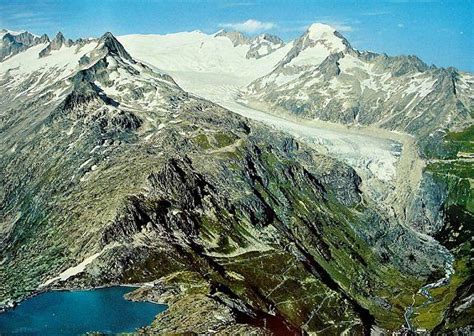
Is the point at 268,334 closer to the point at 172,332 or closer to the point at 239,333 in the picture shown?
the point at 239,333

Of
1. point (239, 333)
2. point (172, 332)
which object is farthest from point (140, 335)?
point (239, 333)

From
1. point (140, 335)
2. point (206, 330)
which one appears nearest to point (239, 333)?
point (206, 330)

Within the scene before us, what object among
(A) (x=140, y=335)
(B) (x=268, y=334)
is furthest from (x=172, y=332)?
(B) (x=268, y=334)

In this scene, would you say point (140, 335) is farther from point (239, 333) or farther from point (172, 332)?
point (239, 333)

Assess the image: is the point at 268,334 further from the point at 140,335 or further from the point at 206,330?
the point at 140,335
